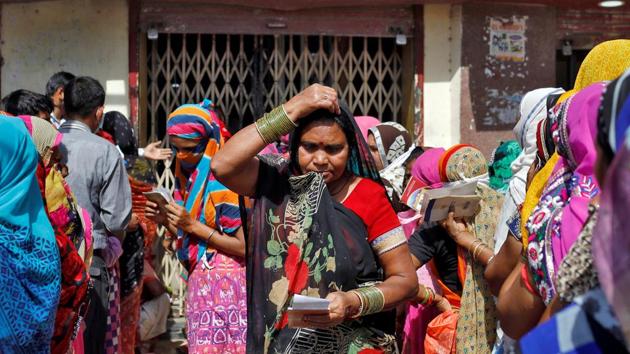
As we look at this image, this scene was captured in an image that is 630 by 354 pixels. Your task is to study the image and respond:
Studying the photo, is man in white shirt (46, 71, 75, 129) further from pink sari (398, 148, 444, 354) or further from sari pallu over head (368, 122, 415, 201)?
pink sari (398, 148, 444, 354)

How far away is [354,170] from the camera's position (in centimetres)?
278

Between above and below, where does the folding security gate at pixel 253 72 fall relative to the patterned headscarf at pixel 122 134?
above

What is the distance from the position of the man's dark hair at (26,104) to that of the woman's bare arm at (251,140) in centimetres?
268

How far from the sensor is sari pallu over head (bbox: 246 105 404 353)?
2607 millimetres

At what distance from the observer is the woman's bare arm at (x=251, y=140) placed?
8.52ft

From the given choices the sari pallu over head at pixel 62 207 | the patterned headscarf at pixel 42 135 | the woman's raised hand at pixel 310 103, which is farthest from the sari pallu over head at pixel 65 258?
the woman's raised hand at pixel 310 103

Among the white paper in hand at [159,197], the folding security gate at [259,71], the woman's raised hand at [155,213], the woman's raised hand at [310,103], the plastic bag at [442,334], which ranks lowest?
A: the plastic bag at [442,334]

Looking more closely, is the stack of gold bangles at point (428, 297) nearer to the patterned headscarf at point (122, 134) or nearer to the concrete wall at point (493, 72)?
the patterned headscarf at point (122, 134)

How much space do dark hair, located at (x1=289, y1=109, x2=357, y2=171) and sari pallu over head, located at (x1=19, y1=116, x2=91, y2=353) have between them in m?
0.93

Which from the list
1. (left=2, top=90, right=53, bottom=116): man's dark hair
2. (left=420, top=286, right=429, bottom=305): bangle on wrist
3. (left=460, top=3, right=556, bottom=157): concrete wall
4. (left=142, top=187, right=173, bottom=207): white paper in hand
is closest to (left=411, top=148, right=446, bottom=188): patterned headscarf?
(left=420, top=286, right=429, bottom=305): bangle on wrist

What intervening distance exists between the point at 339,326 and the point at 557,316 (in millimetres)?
1299

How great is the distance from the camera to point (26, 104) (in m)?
4.95

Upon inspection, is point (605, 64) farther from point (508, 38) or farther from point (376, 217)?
point (508, 38)

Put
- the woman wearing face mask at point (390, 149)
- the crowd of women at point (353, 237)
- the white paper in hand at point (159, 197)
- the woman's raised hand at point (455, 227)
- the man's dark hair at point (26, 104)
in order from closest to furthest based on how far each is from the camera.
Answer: the crowd of women at point (353, 237)
the woman's raised hand at point (455, 227)
the white paper in hand at point (159, 197)
the man's dark hair at point (26, 104)
the woman wearing face mask at point (390, 149)
